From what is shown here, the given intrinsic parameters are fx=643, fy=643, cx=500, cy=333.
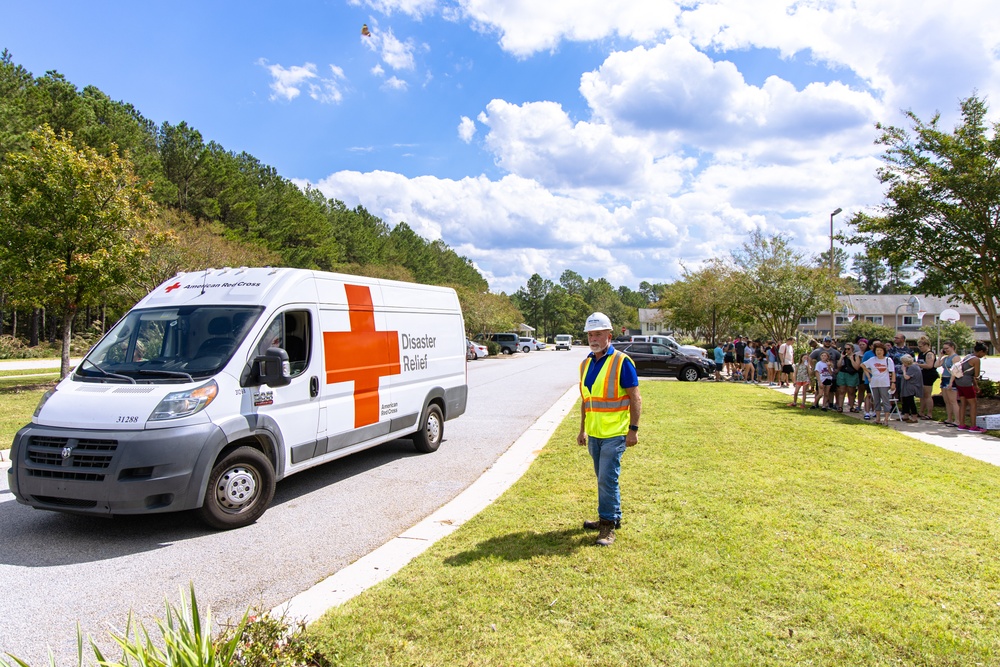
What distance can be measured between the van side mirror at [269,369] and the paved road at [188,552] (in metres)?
1.32

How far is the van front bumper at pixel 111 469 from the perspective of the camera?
5.08 m

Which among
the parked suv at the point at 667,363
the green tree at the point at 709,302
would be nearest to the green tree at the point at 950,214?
the parked suv at the point at 667,363

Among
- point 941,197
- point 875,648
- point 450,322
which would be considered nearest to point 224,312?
point 450,322

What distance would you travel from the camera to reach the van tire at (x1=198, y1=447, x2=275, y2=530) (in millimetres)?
5555

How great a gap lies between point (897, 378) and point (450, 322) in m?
10.1

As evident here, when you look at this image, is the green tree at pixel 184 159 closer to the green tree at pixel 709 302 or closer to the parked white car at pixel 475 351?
the parked white car at pixel 475 351

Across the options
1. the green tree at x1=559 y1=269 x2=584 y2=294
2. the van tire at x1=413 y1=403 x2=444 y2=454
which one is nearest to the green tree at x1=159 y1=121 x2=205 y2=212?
the van tire at x1=413 y1=403 x2=444 y2=454

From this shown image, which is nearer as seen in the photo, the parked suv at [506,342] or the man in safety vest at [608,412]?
the man in safety vest at [608,412]

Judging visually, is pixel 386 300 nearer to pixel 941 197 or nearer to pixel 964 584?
pixel 964 584

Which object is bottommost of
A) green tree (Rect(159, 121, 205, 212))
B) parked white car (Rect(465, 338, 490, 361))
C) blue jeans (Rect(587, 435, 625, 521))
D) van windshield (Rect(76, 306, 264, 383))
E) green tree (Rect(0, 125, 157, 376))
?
parked white car (Rect(465, 338, 490, 361))

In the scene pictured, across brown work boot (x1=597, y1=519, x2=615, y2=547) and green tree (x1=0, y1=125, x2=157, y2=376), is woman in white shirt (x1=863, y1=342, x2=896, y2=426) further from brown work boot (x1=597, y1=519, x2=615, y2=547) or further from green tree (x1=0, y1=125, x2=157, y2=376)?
green tree (x1=0, y1=125, x2=157, y2=376)

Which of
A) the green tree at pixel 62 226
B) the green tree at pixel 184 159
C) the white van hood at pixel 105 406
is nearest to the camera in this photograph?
the white van hood at pixel 105 406

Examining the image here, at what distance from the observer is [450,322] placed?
1022 cm

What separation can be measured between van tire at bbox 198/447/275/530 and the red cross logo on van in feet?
4.22
